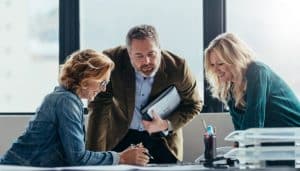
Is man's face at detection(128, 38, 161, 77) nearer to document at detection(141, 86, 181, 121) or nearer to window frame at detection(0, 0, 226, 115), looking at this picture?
document at detection(141, 86, 181, 121)

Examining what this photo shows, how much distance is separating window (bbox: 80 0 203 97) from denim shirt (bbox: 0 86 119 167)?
1.44 meters

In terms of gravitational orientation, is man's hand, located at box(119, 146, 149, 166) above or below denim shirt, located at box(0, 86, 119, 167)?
below

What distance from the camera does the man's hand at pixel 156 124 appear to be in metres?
2.91

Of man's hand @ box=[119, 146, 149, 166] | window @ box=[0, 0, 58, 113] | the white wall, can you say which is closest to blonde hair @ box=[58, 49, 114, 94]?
man's hand @ box=[119, 146, 149, 166]

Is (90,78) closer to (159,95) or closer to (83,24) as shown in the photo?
(159,95)

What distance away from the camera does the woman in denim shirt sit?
217 centimetres

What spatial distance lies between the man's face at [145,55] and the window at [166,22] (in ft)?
2.38

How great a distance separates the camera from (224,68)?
2.71 m

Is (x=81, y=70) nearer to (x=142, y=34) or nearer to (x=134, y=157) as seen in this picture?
(x=134, y=157)

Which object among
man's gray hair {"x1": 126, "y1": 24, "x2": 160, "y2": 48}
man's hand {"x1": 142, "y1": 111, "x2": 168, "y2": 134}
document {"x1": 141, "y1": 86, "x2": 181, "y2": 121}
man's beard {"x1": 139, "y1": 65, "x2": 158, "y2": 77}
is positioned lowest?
man's hand {"x1": 142, "y1": 111, "x2": 168, "y2": 134}

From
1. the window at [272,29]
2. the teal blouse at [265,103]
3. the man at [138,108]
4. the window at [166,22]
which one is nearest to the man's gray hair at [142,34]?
the man at [138,108]

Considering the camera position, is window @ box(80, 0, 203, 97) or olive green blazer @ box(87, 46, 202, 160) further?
window @ box(80, 0, 203, 97)

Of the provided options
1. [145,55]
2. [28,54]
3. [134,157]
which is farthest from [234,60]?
[28,54]

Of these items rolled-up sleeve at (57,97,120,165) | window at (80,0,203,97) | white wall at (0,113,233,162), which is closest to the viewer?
rolled-up sleeve at (57,97,120,165)
